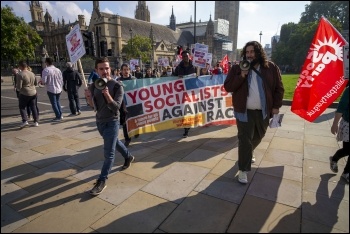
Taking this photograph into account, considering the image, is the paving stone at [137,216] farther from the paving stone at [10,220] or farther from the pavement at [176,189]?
the paving stone at [10,220]

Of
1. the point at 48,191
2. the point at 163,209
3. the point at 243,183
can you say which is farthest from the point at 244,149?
the point at 48,191

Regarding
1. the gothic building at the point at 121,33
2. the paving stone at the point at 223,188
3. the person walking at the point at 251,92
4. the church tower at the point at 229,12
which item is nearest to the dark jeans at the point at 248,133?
the person walking at the point at 251,92

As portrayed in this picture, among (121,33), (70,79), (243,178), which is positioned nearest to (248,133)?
(243,178)

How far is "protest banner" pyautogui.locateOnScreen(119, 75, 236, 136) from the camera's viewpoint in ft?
17.8

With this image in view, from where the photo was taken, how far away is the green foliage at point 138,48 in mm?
60844

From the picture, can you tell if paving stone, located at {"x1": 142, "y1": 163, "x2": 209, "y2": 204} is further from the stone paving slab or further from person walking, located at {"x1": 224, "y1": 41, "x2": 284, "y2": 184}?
person walking, located at {"x1": 224, "y1": 41, "x2": 284, "y2": 184}

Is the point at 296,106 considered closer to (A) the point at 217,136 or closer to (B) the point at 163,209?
(A) the point at 217,136

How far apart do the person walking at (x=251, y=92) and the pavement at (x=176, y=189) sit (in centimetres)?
67

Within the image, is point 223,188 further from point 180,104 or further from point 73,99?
point 73,99

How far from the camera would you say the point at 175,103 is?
5.87 meters

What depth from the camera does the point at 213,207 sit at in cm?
300

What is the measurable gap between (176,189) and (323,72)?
3192 mm

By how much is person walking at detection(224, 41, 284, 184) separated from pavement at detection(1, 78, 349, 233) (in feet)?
2.20

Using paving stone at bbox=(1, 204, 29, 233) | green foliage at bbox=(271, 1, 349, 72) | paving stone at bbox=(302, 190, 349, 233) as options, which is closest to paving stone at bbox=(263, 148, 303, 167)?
paving stone at bbox=(302, 190, 349, 233)
